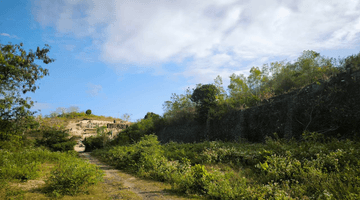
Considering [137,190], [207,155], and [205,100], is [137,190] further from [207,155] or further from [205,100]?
[205,100]

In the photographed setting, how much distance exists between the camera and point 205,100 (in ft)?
55.8

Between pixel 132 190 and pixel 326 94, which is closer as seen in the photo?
pixel 132 190

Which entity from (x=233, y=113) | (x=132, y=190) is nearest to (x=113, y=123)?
(x=233, y=113)

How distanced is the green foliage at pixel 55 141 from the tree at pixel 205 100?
13.3 metres

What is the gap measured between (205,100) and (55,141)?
51.6 ft

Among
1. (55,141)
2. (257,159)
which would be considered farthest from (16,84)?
(257,159)

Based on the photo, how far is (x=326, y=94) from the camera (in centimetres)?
999

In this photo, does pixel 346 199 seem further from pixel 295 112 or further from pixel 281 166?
pixel 295 112

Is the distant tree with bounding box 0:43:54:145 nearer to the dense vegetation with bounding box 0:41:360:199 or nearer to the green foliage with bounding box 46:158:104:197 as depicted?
the dense vegetation with bounding box 0:41:360:199

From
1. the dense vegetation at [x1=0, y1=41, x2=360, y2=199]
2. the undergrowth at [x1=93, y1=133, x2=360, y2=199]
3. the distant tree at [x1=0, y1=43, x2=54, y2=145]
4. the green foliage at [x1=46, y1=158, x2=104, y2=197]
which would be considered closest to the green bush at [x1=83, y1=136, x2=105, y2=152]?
the dense vegetation at [x1=0, y1=41, x2=360, y2=199]

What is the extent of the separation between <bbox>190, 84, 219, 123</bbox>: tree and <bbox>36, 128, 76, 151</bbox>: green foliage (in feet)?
43.8

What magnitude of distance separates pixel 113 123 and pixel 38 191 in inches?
1049

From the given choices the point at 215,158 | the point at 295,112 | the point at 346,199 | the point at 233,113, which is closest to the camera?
the point at 346,199

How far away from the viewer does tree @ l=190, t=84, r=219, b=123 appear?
55.9ft
